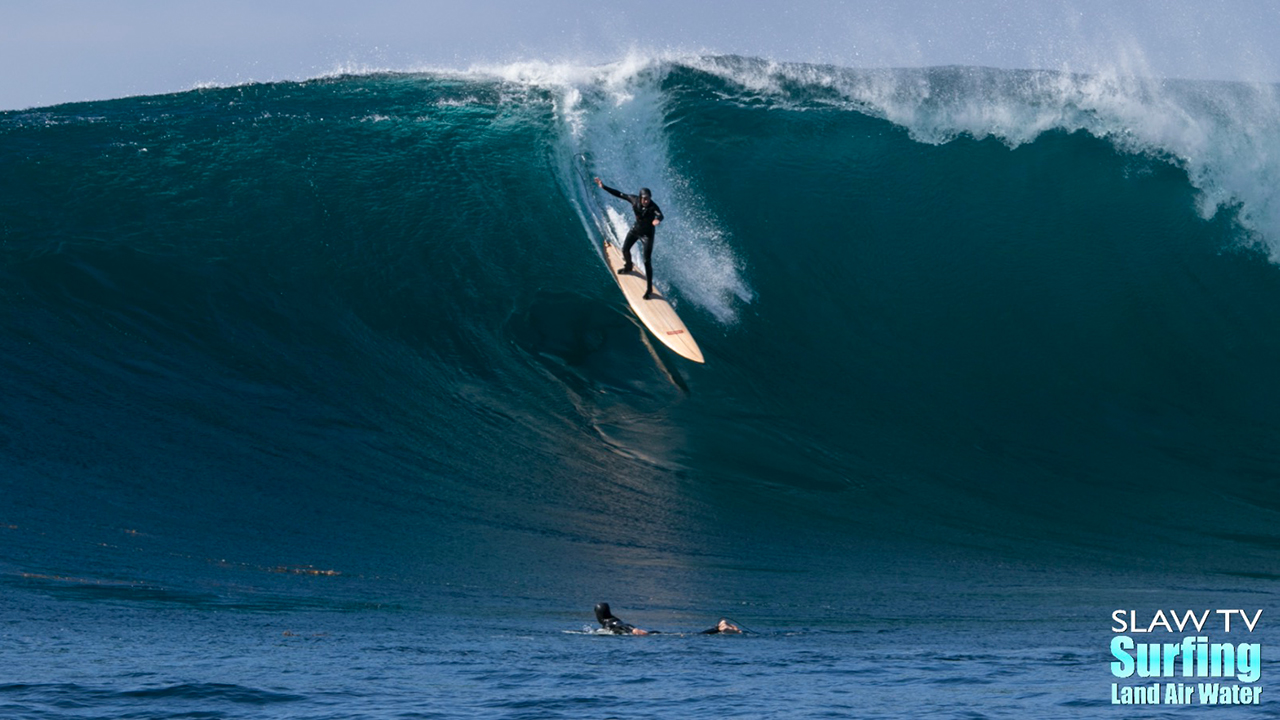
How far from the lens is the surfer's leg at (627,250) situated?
44.2 feet

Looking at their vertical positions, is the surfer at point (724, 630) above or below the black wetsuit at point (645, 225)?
below

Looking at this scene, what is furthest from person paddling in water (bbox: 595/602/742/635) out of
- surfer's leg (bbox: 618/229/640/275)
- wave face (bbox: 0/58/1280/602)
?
surfer's leg (bbox: 618/229/640/275)

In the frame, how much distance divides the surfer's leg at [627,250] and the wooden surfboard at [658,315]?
60 millimetres

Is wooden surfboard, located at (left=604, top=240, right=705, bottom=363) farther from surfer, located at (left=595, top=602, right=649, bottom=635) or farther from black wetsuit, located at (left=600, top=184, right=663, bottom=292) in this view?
surfer, located at (left=595, top=602, right=649, bottom=635)

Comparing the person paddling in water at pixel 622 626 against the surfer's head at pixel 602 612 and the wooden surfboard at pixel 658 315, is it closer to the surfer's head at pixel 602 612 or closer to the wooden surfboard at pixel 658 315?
the surfer's head at pixel 602 612

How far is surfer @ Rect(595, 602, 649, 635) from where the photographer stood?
797 cm

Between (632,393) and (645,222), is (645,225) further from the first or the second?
(632,393)

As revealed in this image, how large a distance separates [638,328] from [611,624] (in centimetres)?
559

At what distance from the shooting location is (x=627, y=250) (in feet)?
Answer: 45.0

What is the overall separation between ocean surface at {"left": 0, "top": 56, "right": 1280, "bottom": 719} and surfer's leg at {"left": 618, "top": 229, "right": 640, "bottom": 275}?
0.40 m

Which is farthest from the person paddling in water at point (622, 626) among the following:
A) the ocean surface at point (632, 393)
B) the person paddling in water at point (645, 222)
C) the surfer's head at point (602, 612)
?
the person paddling in water at point (645, 222)

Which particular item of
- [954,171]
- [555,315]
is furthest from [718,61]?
[555,315]

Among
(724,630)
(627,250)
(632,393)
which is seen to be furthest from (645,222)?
(724,630)

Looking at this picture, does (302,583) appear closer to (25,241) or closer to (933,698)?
(933,698)
